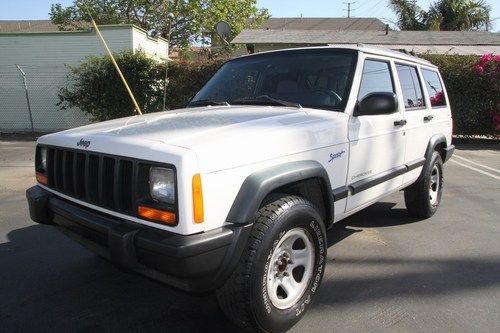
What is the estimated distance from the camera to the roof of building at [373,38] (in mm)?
21844

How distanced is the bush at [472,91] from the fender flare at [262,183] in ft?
39.2

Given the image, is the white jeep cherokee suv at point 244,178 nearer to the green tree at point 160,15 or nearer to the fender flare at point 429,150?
the fender flare at point 429,150

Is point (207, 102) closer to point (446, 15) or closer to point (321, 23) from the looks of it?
point (446, 15)

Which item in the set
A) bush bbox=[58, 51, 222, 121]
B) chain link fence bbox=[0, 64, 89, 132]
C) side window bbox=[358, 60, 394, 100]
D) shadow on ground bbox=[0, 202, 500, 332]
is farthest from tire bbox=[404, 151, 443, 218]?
chain link fence bbox=[0, 64, 89, 132]

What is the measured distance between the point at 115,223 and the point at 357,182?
1.97 m

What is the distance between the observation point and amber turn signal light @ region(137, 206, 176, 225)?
248cm

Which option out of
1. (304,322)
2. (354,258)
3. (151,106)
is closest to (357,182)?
(354,258)

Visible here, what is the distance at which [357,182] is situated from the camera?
12.4ft

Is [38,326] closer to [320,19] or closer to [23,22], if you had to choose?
[320,19]

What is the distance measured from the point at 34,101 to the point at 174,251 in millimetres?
15341

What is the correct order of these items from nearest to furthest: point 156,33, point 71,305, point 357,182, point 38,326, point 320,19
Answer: point 38,326
point 71,305
point 357,182
point 156,33
point 320,19

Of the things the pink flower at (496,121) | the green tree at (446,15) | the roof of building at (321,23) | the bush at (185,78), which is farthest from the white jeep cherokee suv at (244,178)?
the roof of building at (321,23)

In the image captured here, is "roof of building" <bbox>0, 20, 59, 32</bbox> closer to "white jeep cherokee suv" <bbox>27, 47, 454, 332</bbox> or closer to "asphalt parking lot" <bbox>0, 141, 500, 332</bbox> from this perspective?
"asphalt parking lot" <bbox>0, 141, 500, 332</bbox>

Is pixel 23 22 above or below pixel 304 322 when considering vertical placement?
above
